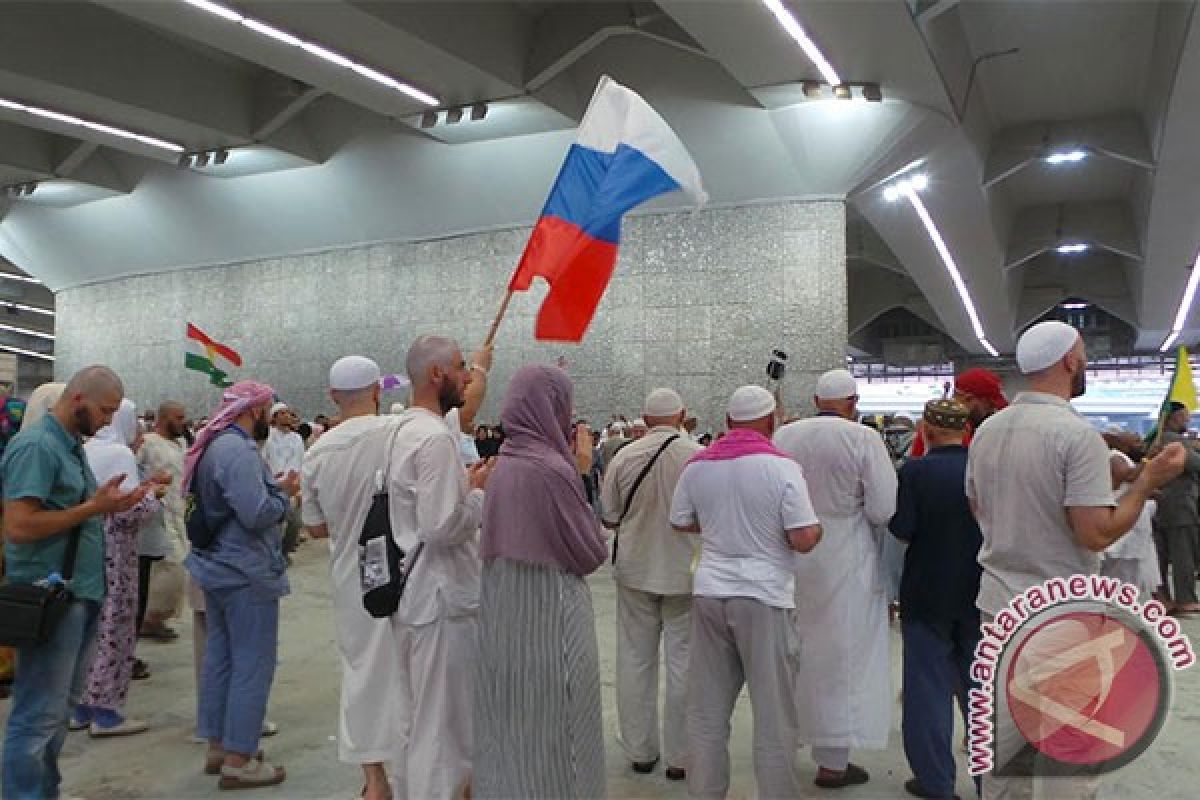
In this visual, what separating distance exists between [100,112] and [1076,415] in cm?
1213

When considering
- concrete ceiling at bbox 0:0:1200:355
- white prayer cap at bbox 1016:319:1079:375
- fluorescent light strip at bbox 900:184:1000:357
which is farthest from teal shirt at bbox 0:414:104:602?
fluorescent light strip at bbox 900:184:1000:357

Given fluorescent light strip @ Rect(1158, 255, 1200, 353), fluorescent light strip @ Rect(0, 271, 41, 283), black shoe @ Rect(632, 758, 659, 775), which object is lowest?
black shoe @ Rect(632, 758, 659, 775)

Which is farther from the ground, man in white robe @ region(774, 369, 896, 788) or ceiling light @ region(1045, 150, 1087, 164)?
ceiling light @ region(1045, 150, 1087, 164)

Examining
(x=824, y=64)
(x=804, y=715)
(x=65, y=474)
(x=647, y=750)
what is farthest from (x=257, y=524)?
(x=824, y=64)

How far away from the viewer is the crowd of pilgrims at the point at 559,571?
108 inches

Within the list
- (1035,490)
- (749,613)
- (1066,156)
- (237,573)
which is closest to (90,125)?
(237,573)

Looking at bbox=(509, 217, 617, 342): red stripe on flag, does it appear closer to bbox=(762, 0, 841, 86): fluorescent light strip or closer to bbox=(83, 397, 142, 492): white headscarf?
bbox=(83, 397, 142, 492): white headscarf

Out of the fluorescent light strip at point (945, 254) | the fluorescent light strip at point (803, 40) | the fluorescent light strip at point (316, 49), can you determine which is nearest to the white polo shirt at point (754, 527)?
the fluorescent light strip at point (803, 40)

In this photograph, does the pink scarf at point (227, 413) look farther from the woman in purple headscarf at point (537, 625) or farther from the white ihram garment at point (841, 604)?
the white ihram garment at point (841, 604)

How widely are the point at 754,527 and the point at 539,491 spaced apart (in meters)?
0.85

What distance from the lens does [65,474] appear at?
10.1 feet

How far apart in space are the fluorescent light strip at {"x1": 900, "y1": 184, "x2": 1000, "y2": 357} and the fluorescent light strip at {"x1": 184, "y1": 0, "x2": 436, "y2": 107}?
676cm

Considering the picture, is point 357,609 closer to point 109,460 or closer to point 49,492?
point 49,492

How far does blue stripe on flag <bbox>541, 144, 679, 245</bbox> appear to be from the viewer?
3.45 meters
